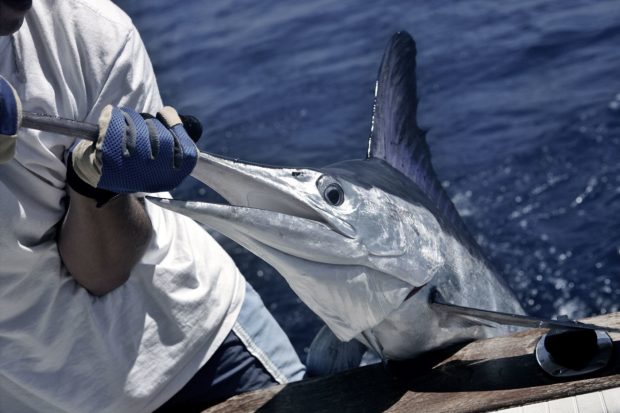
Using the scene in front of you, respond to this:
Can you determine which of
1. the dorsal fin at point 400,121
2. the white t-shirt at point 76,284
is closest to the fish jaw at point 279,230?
the white t-shirt at point 76,284

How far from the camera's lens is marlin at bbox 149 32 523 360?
186 centimetres

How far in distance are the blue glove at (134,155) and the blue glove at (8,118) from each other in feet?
0.49

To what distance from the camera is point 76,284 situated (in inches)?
76.0

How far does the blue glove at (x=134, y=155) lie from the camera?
154cm

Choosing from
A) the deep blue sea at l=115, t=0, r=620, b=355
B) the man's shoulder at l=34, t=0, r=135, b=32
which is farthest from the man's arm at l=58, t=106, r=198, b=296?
the deep blue sea at l=115, t=0, r=620, b=355

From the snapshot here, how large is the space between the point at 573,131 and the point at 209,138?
2554mm

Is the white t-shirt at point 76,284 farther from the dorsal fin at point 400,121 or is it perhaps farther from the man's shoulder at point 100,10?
the dorsal fin at point 400,121

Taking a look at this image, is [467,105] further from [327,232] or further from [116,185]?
[116,185]

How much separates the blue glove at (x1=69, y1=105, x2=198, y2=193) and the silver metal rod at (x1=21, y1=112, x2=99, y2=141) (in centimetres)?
2

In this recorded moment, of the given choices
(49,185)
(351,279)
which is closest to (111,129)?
(49,185)

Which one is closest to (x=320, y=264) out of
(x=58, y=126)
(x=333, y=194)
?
(x=333, y=194)

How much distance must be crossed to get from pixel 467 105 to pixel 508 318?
387 centimetres

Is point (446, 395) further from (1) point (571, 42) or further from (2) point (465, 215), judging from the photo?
(1) point (571, 42)

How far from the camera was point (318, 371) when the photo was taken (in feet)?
7.81
